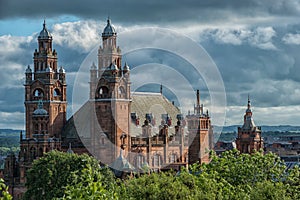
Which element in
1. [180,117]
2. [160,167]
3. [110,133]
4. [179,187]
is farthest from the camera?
[180,117]

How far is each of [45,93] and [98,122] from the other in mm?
10863

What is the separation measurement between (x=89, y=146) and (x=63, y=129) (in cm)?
770

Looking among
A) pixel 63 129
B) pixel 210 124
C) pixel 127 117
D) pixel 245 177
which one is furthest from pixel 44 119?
pixel 245 177

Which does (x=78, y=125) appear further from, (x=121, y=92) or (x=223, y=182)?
(x=223, y=182)

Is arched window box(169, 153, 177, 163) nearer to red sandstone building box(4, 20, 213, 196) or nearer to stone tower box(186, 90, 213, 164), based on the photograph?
red sandstone building box(4, 20, 213, 196)

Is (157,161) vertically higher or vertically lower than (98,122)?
lower

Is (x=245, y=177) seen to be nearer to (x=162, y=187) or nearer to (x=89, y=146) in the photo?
(x=162, y=187)

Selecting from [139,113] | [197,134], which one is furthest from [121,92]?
[197,134]

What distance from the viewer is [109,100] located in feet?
380

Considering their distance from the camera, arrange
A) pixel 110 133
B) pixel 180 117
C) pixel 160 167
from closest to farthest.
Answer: pixel 110 133 → pixel 160 167 → pixel 180 117

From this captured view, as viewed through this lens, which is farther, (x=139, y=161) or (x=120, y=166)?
(x=139, y=161)

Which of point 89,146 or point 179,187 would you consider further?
point 89,146

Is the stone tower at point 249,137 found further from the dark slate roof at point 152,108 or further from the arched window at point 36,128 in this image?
the arched window at point 36,128

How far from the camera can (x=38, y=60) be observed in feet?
397
